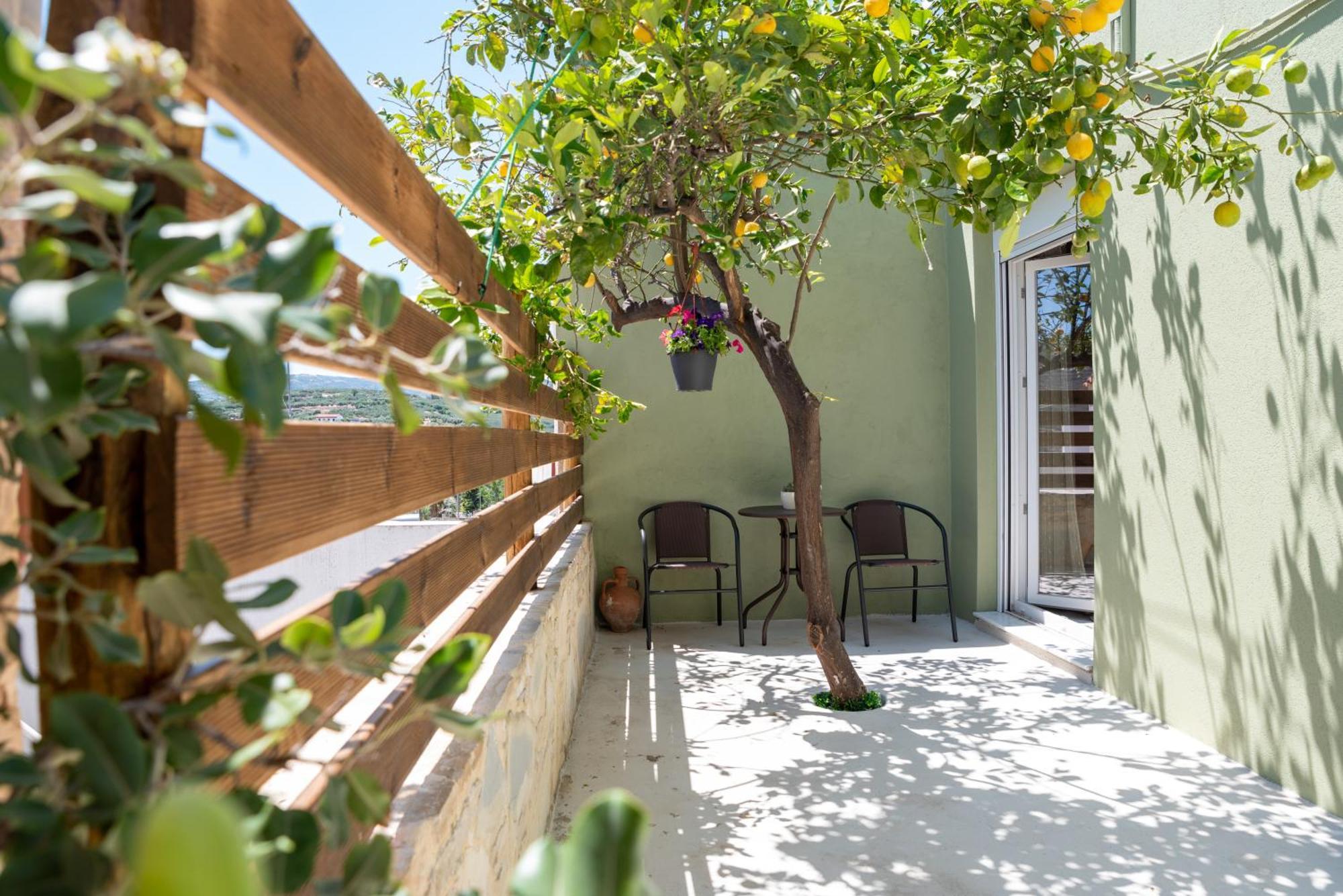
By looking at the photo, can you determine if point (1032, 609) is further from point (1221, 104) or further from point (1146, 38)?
point (1221, 104)

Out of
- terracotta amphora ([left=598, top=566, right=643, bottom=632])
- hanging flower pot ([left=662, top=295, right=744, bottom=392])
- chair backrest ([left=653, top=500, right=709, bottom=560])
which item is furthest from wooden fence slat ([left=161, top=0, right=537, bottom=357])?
chair backrest ([left=653, top=500, right=709, bottom=560])

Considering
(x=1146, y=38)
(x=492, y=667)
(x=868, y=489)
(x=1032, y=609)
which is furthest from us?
(x=868, y=489)

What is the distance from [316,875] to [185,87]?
2.33 ft

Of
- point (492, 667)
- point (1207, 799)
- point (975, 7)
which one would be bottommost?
point (1207, 799)

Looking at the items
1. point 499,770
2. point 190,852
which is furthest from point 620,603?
point 190,852

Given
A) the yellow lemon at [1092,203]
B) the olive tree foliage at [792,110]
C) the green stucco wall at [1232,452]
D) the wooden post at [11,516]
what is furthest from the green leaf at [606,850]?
the green stucco wall at [1232,452]

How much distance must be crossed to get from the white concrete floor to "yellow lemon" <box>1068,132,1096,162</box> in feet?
5.53

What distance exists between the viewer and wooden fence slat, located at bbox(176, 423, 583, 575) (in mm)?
663

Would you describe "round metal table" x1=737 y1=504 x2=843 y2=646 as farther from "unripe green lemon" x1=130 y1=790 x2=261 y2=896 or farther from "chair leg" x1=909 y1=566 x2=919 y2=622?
"unripe green lemon" x1=130 y1=790 x2=261 y2=896

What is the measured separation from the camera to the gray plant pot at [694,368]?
3982mm

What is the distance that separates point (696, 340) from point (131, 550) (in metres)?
3.49

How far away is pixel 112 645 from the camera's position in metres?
0.44

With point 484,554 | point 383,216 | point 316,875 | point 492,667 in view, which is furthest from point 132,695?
point 492,667

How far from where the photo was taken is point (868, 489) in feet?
18.9
